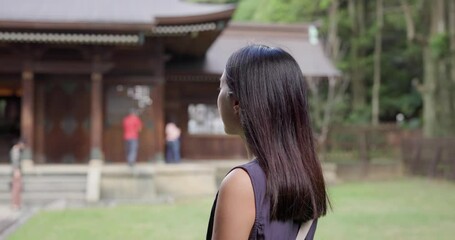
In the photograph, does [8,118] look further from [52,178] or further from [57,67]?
[52,178]

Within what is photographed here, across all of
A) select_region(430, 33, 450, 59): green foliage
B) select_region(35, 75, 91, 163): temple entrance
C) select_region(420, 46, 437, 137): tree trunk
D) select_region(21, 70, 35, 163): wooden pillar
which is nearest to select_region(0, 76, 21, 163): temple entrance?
select_region(35, 75, 91, 163): temple entrance

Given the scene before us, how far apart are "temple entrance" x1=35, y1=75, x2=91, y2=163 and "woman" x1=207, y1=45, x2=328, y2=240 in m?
15.2

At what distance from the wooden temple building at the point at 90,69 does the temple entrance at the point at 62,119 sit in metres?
0.03

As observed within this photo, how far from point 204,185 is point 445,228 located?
6.97 m

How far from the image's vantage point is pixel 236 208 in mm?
1542

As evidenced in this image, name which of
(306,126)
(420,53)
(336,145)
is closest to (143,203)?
(336,145)

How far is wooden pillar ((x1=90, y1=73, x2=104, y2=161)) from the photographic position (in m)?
15.2

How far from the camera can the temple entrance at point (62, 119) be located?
1644 centimetres

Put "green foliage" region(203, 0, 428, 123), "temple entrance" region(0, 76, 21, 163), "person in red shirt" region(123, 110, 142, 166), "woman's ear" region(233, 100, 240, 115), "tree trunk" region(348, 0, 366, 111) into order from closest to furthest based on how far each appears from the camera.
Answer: "woman's ear" region(233, 100, 240, 115) < "person in red shirt" region(123, 110, 142, 166) < "temple entrance" region(0, 76, 21, 163) < "green foliage" region(203, 0, 428, 123) < "tree trunk" region(348, 0, 366, 111)

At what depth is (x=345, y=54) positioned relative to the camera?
109 ft

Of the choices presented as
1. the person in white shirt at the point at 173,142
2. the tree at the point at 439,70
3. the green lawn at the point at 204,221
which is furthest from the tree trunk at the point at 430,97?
the person in white shirt at the point at 173,142

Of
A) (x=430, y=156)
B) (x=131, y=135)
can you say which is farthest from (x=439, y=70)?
(x=131, y=135)

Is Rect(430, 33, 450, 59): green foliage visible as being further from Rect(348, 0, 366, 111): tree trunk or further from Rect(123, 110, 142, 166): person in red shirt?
Rect(123, 110, 142, 166): person in red shirt

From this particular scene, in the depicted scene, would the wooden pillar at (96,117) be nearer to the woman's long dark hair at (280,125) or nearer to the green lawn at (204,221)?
the green lawn at (204,221)
